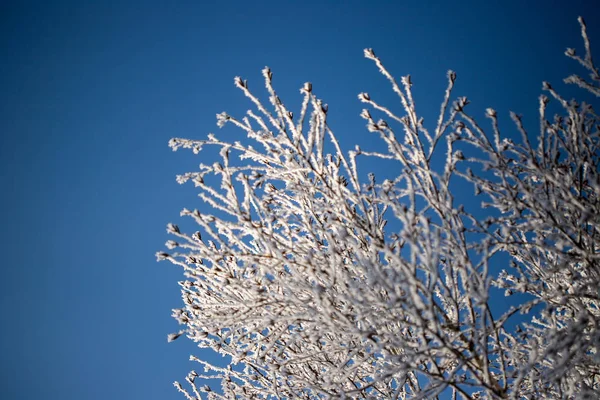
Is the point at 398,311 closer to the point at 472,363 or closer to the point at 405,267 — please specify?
the point at 472,363

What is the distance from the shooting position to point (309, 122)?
9.40 feet

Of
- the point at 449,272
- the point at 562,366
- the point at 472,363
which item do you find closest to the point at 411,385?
the point at 472,363

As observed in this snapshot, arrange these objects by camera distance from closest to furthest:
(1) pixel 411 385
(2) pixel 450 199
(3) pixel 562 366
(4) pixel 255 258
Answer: (3) pixel 562 366 < (2) pixel 450 199 < (4) pixel 255 258 < (1) pixel 411 385

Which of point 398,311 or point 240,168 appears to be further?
point 240,168

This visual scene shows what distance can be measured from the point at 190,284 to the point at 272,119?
A: 1.76 metres

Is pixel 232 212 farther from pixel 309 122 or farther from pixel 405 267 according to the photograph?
pixel 405 267

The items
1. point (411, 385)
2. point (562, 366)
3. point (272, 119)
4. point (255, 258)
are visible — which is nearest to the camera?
point (562, 366)

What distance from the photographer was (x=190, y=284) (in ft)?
11.3

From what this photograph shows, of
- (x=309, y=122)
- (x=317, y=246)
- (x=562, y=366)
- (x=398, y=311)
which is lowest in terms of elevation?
(x=562, y=366)

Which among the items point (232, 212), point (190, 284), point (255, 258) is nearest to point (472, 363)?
point (255, 258)

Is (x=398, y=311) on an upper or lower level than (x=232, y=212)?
lower

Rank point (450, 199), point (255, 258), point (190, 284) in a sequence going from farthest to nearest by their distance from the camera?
point (190, 284), point (255, 258), point (450, 199)

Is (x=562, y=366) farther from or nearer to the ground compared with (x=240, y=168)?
nearer to the ground

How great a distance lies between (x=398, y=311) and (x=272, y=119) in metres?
1.72
